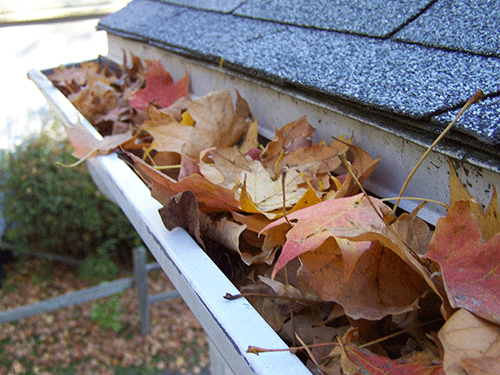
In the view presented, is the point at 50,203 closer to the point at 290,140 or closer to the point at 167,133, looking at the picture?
the point at 167,133

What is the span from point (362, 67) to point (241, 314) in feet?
1.59

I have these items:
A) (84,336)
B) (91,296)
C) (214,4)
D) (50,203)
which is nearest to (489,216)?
(214,4)

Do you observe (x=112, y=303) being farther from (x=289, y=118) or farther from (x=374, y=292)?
(x=374, y=292)

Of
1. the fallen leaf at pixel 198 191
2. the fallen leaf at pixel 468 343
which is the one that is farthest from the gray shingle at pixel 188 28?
the fallen leaf at pixel 468 343

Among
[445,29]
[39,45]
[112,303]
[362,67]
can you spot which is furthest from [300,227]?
[39,45]

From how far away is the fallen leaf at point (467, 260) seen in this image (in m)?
0.39

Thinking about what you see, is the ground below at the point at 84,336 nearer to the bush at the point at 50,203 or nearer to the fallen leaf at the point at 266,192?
the bush at the point at 50,203

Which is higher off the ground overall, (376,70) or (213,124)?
(376,70)

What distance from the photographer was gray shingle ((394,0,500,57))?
0.68 m

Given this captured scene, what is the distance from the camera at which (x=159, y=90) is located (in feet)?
4.17

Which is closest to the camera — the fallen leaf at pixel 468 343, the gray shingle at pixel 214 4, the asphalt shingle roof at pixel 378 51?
the fallen leaf at pixel 468 343

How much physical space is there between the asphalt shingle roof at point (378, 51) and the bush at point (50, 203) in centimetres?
311

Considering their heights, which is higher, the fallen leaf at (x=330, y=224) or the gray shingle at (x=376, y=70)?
the gray shingle at (x=376, y=70)

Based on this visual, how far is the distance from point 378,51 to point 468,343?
57cm
